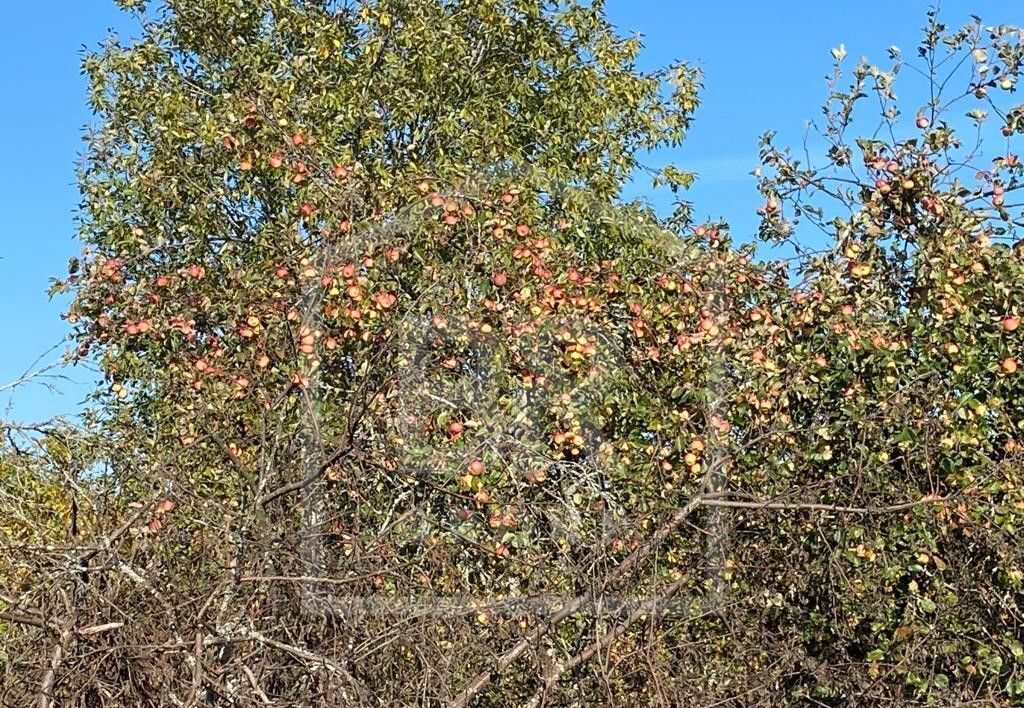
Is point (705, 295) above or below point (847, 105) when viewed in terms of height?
below

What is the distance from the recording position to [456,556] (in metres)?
6.35

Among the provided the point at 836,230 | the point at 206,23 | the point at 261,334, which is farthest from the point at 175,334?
the point at 206,23

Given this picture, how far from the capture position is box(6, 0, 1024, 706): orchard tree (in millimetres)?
5410

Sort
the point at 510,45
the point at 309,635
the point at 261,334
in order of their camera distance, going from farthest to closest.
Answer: the point at 510,45, the point at 261,334, the point at 309,635

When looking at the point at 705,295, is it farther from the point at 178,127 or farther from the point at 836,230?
the point at 178,127

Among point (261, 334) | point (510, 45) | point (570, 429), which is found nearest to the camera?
point (570, 429)

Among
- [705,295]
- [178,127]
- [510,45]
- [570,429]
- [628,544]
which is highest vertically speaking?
[510,45]

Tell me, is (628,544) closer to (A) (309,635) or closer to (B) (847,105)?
(A) (309,635)

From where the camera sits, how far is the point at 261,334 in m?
7.54

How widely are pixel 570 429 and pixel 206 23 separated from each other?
7.68 meters

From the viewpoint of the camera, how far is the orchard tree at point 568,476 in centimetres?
541

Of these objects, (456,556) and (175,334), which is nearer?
(456,556)

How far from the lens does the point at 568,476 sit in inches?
259

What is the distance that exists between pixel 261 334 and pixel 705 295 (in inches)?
98.7
